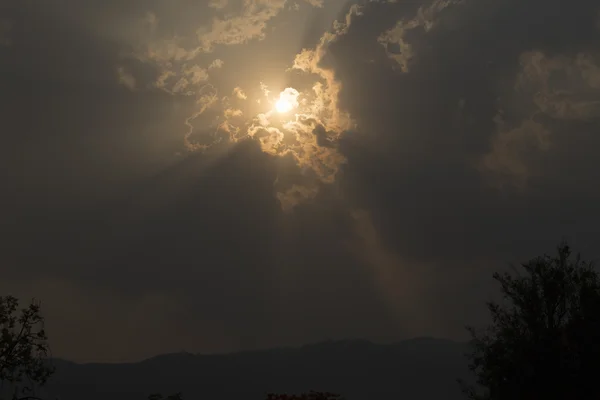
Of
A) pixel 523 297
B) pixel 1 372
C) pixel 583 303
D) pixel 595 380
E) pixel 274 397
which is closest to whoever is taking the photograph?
pixel 274 397

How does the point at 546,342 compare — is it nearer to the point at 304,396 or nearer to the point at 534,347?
the point at 534,347

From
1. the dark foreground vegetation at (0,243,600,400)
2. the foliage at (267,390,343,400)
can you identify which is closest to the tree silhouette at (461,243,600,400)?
the dark foreground vegetation at (0,243,600,400)

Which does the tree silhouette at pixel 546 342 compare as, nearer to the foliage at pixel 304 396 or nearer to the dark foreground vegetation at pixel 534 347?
the dark foreground vegetation at pixel 534 347

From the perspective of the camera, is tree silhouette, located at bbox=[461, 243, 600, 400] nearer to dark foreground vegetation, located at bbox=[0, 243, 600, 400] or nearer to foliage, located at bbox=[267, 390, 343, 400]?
dark foreground vegetation, located at bbox=[0, 243, 600, 400]

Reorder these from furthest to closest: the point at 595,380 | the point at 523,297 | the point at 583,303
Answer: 1. the point at 523,297
2. the point at 583,303
3. the point at 595,380

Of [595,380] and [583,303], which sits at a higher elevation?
[583,303]

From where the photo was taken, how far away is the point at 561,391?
34.2 meters

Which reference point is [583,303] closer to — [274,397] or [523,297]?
[523,297]

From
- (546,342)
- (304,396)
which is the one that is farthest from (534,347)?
(304,396)

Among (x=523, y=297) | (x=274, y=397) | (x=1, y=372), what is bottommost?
(x=274, y=397)

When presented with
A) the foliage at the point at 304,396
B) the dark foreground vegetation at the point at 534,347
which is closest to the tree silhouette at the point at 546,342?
the dark foreground vegetation at the point at 534,347

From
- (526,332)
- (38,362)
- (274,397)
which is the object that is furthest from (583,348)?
(38,362)

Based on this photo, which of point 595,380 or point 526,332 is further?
point 526,332

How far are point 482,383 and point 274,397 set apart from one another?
78.8ft
